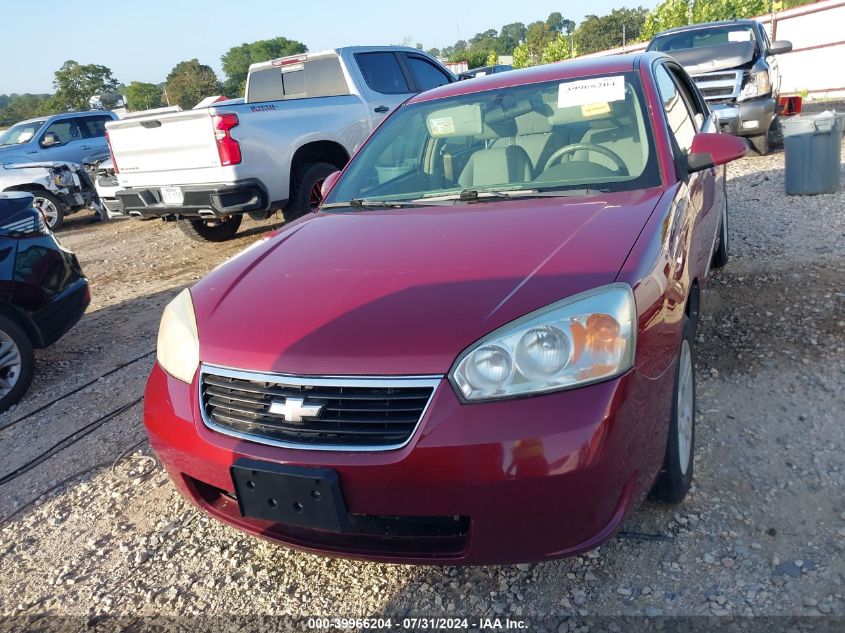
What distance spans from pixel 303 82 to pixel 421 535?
7.21 metres

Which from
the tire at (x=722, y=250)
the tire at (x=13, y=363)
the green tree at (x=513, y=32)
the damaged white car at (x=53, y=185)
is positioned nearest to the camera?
the tire at (x=13, y=363)

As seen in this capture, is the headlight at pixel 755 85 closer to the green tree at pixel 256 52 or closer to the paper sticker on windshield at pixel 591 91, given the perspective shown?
the paper sticker on windshield at pixel 591 91

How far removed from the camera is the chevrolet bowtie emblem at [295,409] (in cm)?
183

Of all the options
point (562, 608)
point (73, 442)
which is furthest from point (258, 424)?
point (73, 442)

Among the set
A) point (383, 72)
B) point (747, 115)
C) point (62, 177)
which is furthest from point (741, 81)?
point (62, 177)

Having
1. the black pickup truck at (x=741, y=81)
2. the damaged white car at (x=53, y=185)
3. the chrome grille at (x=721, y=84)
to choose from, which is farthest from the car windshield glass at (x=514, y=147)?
the damaged white car at (x=53, y=185)

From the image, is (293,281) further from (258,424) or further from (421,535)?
(421,535)

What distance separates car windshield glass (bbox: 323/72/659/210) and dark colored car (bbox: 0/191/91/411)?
222 centimetres

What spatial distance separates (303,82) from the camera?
802cm

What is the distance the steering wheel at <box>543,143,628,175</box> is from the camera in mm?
2795

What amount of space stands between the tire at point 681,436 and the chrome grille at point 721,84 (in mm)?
7252

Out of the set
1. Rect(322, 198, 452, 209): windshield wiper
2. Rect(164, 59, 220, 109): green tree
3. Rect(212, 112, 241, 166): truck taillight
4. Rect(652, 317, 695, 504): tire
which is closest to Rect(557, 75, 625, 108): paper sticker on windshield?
Rect(322, 198, 452, 209): windshield wiper

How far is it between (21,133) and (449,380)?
12.8 meters

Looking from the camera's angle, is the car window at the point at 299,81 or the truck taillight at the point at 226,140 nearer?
the truck taillight at the point at 226,140
